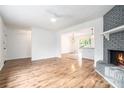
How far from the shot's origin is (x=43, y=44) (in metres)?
8.10

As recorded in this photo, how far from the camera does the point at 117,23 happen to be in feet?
11.5

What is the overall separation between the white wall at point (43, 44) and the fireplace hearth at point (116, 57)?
16.1 ft

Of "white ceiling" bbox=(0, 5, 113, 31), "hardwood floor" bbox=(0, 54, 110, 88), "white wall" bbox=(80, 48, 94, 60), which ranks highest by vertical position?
"white ceiling" bbox=(0, 5, 113, 31)

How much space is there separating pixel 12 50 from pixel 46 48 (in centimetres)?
246

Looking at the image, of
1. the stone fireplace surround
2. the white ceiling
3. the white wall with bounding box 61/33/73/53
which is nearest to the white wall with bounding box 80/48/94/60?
the stone fireplace surround

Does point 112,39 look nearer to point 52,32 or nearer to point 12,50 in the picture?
point 52,32

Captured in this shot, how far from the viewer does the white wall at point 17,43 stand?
308 inches

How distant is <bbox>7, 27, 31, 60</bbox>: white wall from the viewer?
7.83m

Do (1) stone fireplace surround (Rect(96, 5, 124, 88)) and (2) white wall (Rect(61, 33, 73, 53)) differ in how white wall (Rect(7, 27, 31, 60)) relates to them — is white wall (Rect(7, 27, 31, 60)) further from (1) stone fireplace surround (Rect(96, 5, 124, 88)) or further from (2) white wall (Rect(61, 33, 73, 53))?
(1) stone fireplace surround (Rect(96, 5, 124, 88))

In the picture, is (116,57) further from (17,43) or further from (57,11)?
(17,43)

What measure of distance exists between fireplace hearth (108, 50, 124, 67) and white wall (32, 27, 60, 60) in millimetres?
4908

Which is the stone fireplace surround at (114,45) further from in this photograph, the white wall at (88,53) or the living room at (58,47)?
the white wall at (88,53)

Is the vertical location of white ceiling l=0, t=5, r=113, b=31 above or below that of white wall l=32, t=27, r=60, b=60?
above

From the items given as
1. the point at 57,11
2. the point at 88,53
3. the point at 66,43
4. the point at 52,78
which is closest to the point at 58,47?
the point at 88,53
